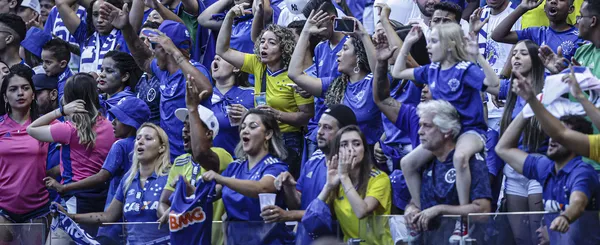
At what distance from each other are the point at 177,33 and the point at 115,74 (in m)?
0.79

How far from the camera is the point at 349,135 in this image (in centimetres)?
850

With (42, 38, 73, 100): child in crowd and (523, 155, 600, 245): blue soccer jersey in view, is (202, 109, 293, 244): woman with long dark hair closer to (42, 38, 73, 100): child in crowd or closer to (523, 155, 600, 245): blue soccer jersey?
(523, 155, 600, 245): blue soccer jersey

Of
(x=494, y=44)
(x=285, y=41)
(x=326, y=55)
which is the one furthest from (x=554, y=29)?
(x=285, y=41)

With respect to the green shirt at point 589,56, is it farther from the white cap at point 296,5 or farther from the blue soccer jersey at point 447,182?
the white cap at point 296,5

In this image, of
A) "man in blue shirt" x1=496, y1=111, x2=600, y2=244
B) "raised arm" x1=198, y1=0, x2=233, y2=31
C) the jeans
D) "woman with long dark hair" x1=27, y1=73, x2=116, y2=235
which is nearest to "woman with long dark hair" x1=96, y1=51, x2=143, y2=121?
"woman with long dark hair" x1=27, y1=73, x2=116, y2=235

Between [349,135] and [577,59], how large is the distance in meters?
1.95

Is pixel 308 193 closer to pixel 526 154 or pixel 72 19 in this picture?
pixel 526 154

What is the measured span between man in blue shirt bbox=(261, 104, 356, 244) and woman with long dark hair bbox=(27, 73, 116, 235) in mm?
2530

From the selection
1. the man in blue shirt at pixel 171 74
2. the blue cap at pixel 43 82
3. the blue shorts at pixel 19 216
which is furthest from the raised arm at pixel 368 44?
the blue cap at pixel 43 82

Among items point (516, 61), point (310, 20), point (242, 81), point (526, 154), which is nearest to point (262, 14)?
point (242, 81)

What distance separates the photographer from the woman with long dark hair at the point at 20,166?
1108 centimetres

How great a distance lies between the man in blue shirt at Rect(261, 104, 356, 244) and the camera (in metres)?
8.43

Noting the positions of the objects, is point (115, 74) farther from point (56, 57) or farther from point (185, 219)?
point (185, 219)

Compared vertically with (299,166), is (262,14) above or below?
above
